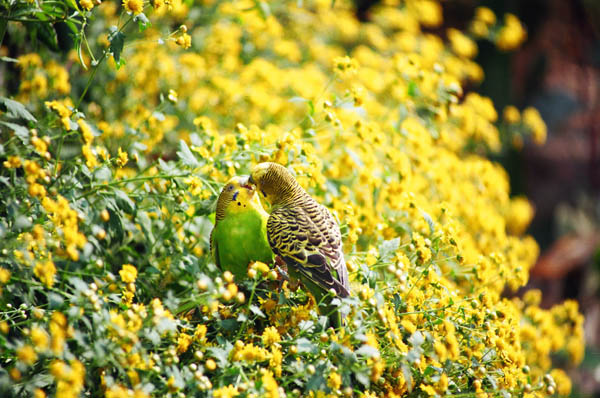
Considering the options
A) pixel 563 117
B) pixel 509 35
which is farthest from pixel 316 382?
pixel 563 117

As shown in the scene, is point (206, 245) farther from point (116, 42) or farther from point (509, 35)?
point (509, 35)

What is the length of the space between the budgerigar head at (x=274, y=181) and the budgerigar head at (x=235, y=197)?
3cm

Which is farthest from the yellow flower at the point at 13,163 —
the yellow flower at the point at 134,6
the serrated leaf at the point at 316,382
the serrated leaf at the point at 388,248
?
the serrated leaf at the point at 388,248

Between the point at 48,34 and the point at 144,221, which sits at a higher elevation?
the point at 48,34

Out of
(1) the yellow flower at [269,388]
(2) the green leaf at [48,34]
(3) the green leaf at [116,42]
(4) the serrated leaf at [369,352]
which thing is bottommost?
(1) the yellow flower at [269,388]

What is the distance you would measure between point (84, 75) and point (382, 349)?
2.34 m

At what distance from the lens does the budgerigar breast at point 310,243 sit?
167 centimetres

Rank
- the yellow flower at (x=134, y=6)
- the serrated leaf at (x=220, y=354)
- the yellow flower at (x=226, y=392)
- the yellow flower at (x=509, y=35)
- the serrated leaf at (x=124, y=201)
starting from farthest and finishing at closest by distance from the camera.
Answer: the yellow flower at (x=509, y=35) < the serrated leaf at (x=124, y=201) < the yellow flower at (x=134, y=6) < the serrated leaf at (x=220, y=354) < the yellow flower at (x=226, y=392)

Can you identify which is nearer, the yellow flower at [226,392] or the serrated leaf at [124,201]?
the yellow flower at [226,392]

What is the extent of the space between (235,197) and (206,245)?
20.2 inches

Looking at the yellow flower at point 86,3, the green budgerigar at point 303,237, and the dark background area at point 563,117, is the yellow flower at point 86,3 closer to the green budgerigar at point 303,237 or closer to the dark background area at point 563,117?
the green budgerigar at point 303,237

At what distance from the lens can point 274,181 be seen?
6.04 ft

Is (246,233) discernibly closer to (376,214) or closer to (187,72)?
(376,214)

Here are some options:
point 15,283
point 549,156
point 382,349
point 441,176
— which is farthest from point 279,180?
point 549,156
